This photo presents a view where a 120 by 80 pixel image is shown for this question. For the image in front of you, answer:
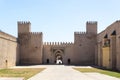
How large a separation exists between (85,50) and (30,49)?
809 centimetres

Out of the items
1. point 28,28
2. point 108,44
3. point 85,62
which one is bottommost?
point 85,62

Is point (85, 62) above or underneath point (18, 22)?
underneath

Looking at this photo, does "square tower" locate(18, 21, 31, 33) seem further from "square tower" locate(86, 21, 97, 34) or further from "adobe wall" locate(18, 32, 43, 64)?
"square tower" locate(86, 21, 97, 34)

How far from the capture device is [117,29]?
82.7 feet

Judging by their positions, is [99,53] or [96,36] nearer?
[99,53]

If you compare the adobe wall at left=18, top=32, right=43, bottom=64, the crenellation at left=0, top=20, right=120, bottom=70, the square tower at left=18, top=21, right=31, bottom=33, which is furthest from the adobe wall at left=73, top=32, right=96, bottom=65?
the square tower at left=18, top=21, right=31, bottom=33

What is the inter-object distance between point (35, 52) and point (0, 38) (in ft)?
44.9

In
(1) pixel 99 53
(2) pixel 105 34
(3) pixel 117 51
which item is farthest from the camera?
(1) pixel 99 53

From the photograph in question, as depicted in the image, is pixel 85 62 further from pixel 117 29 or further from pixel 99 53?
pixel 117 29

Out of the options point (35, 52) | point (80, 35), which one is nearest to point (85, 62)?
point (80, 35)

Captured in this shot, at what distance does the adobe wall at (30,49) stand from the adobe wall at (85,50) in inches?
211

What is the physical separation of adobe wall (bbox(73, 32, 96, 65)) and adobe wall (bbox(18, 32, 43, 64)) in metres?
5.37

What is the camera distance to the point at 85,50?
3912 cm

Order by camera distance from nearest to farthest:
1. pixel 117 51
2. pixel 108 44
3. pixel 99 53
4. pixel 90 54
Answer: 1. pixel 117 51
2. pixel 108 44
3. pixel 99 53
4. pixel 90 54
